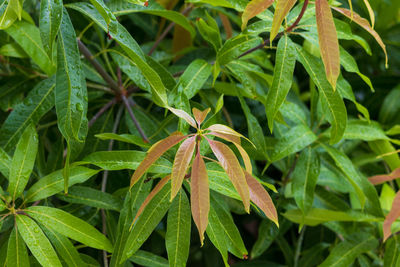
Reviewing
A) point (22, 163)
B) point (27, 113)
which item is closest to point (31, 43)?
point (27, 113)

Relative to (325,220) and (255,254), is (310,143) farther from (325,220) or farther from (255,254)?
(255,254)

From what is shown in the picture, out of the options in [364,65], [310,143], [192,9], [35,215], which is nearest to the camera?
[35,215]

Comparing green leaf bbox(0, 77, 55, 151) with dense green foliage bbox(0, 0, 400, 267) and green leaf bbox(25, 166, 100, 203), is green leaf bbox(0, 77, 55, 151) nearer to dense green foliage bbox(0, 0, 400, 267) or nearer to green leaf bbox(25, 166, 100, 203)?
dense green foliage bbox(0, 0, 400, 267)

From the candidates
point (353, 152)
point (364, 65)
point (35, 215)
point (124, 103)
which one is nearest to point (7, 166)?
point (35, 215)

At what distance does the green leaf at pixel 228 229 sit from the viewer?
2.41ft

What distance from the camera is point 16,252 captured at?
709 mm

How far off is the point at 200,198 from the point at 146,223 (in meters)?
0.18

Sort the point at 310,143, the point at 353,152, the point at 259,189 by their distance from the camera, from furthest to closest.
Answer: the point at 353,152
the point at 310,143
the point at 259,189

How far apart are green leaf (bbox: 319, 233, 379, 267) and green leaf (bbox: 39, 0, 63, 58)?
689mm

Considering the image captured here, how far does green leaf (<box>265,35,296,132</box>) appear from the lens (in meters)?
0.72

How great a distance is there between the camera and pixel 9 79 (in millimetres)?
991

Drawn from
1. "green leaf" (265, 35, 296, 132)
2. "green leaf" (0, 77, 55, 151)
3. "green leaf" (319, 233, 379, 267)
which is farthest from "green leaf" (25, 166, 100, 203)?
"green leaf" (319, 233, 379, 267)

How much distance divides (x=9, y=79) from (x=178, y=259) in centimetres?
60

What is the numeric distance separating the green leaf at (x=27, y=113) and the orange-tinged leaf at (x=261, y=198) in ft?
1.42
